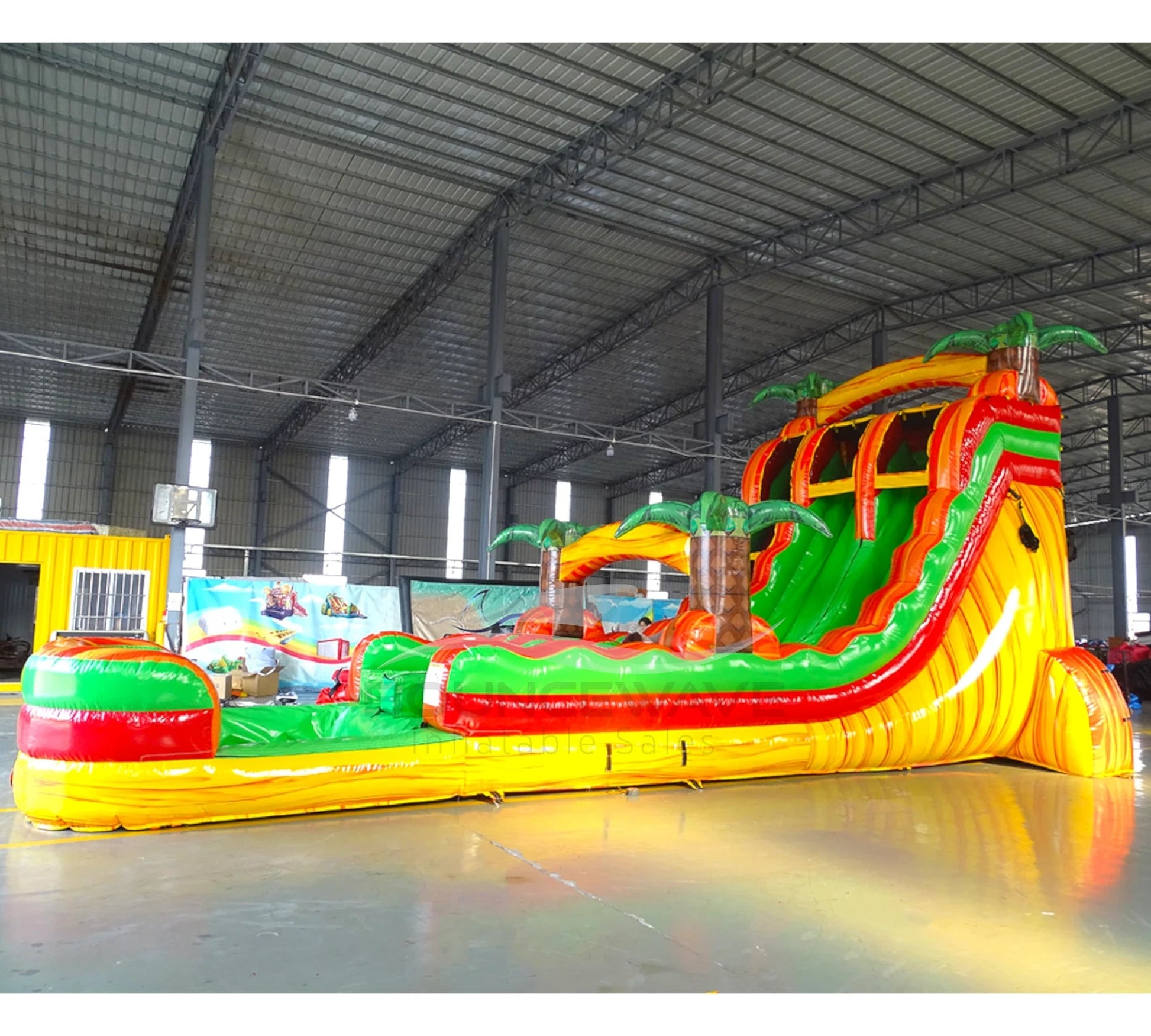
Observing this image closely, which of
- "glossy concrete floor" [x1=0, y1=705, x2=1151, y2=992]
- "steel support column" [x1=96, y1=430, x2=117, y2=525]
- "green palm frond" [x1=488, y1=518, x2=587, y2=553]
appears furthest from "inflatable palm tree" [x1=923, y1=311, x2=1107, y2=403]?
"steel support column" [x1=96, y1=430, x2=117, y2=525]

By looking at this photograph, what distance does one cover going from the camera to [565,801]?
15.6 feet

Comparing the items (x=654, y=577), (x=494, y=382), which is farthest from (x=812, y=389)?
(x=654, y=577)

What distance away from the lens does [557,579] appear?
6.83 meters

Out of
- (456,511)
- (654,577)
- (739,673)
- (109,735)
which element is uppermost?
(456,511)

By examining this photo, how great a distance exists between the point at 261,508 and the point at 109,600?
10.3m

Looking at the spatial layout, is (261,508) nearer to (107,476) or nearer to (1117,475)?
(107,476)

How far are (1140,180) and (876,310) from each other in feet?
15.5

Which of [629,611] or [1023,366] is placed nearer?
[1023,366]

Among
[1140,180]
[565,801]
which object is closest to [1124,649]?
[1140,180]

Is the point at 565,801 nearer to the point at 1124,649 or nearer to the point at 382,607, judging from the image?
the point at 382,607

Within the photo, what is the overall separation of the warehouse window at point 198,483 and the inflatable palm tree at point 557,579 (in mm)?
14374

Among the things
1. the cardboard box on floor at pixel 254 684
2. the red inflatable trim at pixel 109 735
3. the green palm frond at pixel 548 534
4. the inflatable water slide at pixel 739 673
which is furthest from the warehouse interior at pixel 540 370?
the green palm frond at pixel 548 534

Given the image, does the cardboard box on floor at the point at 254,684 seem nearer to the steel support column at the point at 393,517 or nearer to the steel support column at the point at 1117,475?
the steel support column at the point at 393,517

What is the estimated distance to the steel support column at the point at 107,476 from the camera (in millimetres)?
20406
